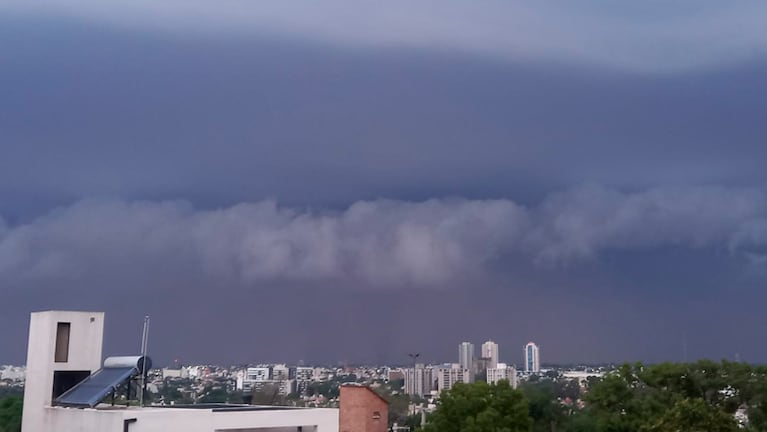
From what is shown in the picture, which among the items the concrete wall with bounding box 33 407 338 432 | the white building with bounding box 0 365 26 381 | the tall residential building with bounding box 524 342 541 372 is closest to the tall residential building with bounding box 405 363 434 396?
the tall residential building with bounding box 524 342 541 372

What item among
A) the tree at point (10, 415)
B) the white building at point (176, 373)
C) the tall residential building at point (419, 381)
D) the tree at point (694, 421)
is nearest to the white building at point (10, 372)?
the white building at point (176, 373)

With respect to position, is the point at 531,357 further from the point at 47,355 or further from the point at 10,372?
the point at 47,355

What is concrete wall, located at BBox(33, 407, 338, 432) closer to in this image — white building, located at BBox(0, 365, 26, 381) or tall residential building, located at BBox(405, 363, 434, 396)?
tall residential building, located at BBox(405, 363, 434, 396)

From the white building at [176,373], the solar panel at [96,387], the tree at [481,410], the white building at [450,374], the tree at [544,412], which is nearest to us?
the solar panel at [96,387]

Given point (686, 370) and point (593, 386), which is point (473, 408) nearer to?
point (593, 386)

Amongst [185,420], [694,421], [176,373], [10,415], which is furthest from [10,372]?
[694,421]

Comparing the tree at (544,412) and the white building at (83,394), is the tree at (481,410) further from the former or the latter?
the tree at (544,412)
